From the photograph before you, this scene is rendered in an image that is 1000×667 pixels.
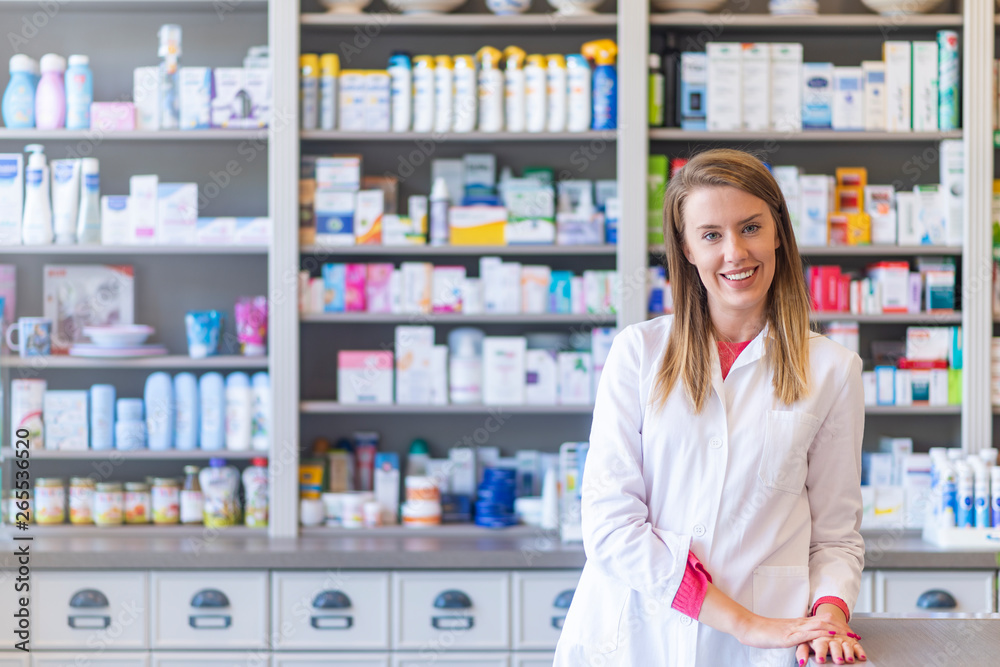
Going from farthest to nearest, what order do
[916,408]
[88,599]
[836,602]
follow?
[916,408] → [88,599] → [836,602]

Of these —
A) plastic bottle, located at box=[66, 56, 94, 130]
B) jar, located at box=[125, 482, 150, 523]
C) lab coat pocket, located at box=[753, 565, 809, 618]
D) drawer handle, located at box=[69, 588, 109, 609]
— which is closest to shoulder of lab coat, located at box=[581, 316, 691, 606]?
lab coat pocket, located at box=[753, 565, 809, 618]

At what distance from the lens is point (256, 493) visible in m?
3.00

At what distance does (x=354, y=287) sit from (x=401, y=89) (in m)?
0.68

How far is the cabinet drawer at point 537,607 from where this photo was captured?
2697 mm

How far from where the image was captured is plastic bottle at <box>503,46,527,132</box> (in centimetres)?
301

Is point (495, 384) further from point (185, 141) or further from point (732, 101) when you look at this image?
point (185, 141)

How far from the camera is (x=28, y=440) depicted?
3.01 m

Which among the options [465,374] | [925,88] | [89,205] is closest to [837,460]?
[465,374]

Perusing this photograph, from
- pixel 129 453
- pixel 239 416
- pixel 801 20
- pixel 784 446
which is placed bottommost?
pixel 129 453

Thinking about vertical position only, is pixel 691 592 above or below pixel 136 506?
above

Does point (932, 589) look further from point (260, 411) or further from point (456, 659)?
point (260, 411)

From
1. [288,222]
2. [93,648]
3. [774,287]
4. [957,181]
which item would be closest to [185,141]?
[288,222]

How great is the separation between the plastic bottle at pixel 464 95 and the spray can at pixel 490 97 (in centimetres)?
3

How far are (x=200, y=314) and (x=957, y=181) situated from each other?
2.58 meters
